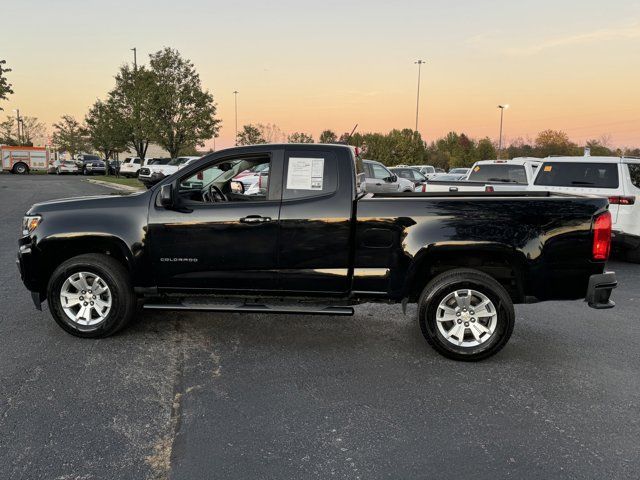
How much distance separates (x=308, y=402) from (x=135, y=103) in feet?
124

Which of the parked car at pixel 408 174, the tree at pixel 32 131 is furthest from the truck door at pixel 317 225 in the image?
the tree at pixel 32 131

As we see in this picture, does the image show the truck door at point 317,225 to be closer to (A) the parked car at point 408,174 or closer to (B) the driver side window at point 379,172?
(B) the driver side window at point 379,172

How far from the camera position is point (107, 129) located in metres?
42.7

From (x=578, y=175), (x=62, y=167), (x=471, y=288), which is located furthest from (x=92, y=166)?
(x=471, y=288)

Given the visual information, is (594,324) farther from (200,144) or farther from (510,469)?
(200,144)

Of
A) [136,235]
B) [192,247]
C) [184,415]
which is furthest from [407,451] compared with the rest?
[136,235]

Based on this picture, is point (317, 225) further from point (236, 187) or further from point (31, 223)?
point (31, 223)

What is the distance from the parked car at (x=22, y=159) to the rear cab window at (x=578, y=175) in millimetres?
50775

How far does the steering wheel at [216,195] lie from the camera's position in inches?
213

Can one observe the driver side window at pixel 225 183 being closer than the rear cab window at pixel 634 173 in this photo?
Yes

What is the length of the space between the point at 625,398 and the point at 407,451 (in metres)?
1.93

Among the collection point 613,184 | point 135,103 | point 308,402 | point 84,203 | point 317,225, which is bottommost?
point 308,402

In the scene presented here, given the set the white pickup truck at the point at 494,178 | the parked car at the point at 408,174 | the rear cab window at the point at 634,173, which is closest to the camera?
the rear cab window at the point at 634,173

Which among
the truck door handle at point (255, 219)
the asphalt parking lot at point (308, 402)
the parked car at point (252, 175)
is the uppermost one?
the parked car at point (252, 175)
